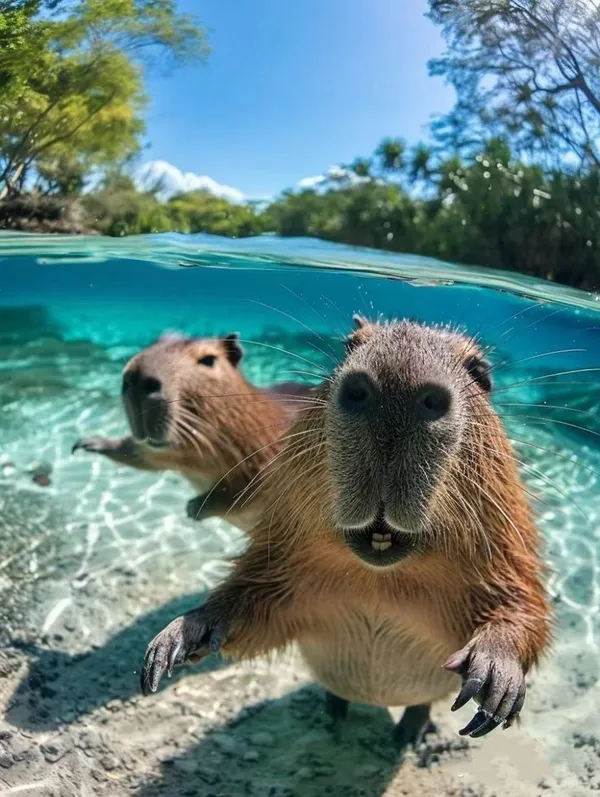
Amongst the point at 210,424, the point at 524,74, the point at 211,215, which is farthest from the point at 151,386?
the point at 524,74

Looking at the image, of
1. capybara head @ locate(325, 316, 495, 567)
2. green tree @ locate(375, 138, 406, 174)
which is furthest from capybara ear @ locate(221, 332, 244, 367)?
capybara head @ locate(325, 316, 495, 567)

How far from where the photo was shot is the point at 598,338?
6078 mm

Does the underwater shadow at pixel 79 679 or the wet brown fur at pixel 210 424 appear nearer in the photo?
the underwater shadow at pixel 79 679

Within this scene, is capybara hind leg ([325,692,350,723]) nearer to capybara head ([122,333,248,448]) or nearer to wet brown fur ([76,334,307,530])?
wet brown fur ([76,334,307,530])

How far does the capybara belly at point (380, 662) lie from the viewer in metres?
2.75

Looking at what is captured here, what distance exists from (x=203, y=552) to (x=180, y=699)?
1759mm

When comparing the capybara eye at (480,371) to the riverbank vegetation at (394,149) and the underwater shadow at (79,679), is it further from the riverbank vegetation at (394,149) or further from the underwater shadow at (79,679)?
the underwater shadow at (79,679)

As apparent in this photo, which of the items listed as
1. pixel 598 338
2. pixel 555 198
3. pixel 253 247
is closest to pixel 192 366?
pixel 253 247

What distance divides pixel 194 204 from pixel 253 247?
634mm

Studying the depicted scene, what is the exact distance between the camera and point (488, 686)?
205 centimetres

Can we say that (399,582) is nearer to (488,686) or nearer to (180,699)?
(488,686)

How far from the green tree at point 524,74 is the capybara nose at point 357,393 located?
2.29 m

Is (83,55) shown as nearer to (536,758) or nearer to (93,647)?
(93,647)

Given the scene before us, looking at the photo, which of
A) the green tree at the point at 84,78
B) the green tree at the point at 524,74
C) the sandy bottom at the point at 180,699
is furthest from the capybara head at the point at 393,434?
the green tree at the point at 84,78
